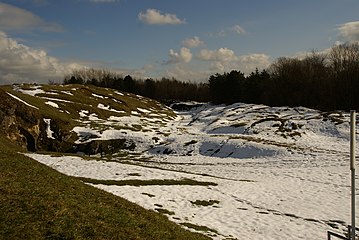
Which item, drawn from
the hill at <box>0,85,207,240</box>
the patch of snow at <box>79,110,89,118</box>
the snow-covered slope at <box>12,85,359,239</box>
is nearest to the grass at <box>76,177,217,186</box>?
the snow-covered slope at <box>12,85,359,239</box>

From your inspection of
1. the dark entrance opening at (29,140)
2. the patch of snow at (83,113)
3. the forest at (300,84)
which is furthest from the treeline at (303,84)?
the dark entrance opening at (29,140)

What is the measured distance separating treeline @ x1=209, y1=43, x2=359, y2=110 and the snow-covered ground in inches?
1245

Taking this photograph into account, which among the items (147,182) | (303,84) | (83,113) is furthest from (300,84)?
(147,182)

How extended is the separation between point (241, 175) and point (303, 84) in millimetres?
76892

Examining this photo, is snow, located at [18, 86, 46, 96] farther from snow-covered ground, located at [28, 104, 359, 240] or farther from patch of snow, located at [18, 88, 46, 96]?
snow-covered ground, located at [28, 104, 359, 240]

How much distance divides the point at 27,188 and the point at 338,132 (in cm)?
5484

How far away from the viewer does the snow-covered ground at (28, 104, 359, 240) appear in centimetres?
2097

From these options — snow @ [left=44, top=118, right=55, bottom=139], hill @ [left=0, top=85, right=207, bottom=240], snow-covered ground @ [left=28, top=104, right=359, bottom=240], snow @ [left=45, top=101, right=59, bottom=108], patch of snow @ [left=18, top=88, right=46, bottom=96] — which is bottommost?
snow-covered ground @ [left=28, top=104, right=359, bottom=240]

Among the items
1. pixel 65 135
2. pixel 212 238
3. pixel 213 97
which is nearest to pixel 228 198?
pixel 212 238

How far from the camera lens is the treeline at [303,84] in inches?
3735

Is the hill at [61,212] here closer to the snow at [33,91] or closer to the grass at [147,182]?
the grass at [147,182]

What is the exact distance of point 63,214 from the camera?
12305 millimetres

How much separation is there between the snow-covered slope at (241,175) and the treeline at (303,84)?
1295 inches

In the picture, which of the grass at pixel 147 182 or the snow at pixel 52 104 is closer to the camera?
the grass at pixel 147 182
